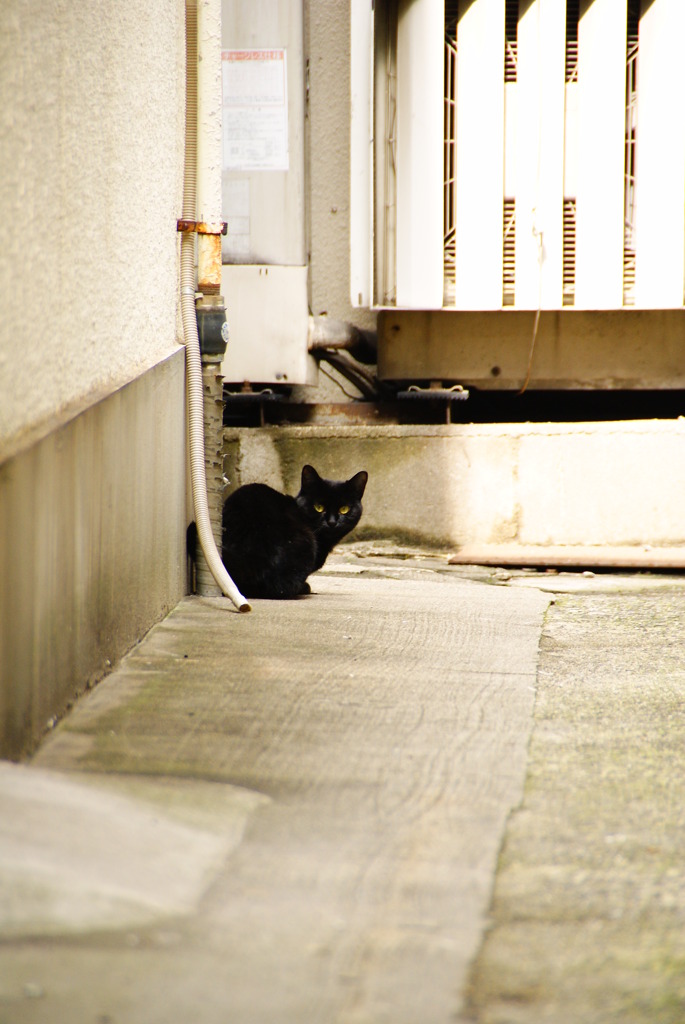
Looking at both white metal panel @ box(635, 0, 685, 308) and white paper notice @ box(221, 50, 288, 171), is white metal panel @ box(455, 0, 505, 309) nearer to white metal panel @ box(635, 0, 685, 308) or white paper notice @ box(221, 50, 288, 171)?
white metal panel @ box(635, 0, 685, 308)

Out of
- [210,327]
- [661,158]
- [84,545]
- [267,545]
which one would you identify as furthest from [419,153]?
[84,545]

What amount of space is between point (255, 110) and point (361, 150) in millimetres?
637

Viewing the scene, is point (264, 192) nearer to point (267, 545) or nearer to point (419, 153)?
point (419, 153)

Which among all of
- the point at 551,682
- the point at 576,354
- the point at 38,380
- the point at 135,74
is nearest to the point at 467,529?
the point at 576,354

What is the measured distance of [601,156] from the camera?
211 inches

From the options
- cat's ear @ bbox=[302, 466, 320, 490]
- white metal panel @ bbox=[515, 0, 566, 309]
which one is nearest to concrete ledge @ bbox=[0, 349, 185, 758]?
cat's ear @ bbox=[302, 466, 320, 490]

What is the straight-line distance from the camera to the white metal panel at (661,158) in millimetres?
5258

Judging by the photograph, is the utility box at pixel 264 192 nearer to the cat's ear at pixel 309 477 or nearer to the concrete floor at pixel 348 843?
the cat's ear at pixel 309 477

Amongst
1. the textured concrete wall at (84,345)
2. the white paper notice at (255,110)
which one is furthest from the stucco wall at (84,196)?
the white paper notice at (255,110)

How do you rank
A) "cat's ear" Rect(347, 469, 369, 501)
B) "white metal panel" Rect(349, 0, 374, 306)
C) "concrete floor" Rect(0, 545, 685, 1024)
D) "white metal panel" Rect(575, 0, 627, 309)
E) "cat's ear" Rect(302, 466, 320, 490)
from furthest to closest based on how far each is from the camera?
1. "white metal panel" Rect(575, 0, 627, 309)
2. "white metal panel" Rect(349, 0, 374, 306)
3. "cat's ear" Rect(347, 469, 369, 501)
4. "cat's ear" Rect(302, 466, 320, 490)
5. "concrete floor" Rect(0, 545, 685, 1024)

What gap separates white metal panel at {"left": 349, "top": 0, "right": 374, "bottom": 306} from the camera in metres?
5.17

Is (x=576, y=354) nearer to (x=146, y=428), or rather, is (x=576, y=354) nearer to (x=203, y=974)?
(x=146, y=428)

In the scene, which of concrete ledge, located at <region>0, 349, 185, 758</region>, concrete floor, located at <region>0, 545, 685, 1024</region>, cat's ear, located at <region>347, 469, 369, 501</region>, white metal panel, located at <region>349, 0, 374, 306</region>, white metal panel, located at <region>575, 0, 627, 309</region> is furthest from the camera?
white metal panel, located at <region>575, 0, 627, 309</region>

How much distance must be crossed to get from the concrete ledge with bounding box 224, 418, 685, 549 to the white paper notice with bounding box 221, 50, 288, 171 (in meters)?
1.39
